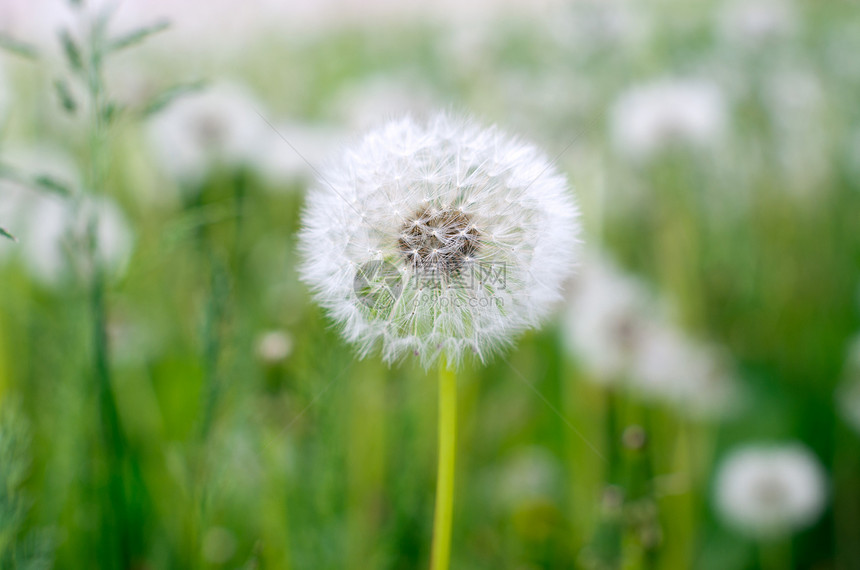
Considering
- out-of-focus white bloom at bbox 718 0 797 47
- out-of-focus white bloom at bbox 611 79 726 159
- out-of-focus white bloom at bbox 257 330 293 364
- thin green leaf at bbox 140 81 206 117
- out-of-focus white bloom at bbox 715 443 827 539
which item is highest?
out-of-focus white bloom at bbox 718 0 797 47

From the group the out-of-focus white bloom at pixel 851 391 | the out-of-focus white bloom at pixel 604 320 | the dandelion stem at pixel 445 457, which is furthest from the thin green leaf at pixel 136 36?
the out-of-focus white bloom at pixel 851 391

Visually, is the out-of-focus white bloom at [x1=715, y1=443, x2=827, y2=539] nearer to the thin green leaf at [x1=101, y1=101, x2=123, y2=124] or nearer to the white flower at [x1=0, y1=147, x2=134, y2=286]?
the thin green leaf at [x1=101, y1=101, x2=123, y2=124]

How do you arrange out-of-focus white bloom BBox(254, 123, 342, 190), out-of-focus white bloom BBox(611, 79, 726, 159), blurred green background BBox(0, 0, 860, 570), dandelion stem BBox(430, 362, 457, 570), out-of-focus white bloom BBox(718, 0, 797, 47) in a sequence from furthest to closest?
1. out-of-focus white bloom BBox(718, 0, 797, 47)
2. out-of-focus white bloom BBox(611, 79, 726, 159)
3. out-of-focus white bloom BBox(254, 123, 342, 190)
4. blurred green background BBox(0, 0, 860, 570)
5. dandelion stem BBox(430, 362, 457, 570)

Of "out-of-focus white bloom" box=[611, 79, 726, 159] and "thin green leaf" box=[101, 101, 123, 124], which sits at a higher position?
"out-of-focus white bloom" box=[611, 79, 726, 159]

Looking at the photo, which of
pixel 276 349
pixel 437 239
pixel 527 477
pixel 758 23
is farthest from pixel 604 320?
pixel 758 23

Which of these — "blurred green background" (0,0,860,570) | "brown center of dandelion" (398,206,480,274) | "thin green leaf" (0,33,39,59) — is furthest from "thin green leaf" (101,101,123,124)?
"brown center of dandelion" (398,206,480,274)

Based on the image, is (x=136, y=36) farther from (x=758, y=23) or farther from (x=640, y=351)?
(x=758, y=23)

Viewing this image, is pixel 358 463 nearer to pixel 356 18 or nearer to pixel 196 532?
pixel 196 532

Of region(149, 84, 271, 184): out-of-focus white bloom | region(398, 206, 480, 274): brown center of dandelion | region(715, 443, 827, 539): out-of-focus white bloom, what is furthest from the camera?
region(149, 84, 271, 184): out-of-focus white bloom
